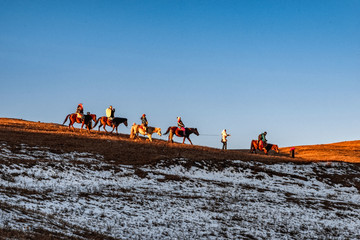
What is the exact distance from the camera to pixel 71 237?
12.2m

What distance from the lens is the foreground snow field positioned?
601 inches

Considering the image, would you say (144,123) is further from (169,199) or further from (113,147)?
(169,199)

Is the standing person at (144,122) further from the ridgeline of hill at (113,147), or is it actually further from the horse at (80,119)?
the horse at (80,119)

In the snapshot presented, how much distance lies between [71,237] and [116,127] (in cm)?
3356

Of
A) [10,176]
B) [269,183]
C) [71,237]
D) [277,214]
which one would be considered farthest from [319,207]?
[10,176]

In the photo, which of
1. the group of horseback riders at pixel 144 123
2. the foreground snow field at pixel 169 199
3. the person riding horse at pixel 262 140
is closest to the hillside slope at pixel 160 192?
the foreground snow field at pixel 169 199

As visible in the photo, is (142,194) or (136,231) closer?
(136,231)

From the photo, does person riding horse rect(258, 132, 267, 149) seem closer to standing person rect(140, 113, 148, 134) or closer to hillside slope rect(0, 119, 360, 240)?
hillside slope rect(0, 119, 360, 240)

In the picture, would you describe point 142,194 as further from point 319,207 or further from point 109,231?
point 319,207

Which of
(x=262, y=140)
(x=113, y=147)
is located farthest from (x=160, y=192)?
(x=262, y=140)

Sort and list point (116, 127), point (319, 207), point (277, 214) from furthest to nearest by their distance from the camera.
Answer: point (116, 127), point (319, 207), point (277, 214)

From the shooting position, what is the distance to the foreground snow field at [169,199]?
15266mm

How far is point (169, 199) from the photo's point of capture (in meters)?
20.9

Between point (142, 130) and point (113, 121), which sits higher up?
point (113, 121)
